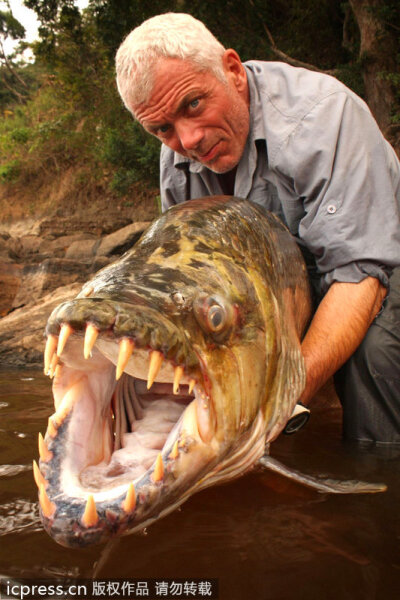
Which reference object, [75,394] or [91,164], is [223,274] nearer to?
[75,394]

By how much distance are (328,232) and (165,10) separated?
857 cm

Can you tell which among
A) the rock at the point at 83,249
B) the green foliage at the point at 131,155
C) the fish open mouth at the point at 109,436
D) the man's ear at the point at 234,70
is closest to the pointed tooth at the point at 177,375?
the fish open mouth at the point at 109,436

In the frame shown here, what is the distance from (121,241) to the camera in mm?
9148

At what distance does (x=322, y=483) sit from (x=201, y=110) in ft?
5.78

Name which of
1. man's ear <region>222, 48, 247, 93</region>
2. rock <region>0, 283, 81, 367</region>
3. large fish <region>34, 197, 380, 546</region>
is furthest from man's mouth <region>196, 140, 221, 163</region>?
rock <region>0, 283, 81, 367</region>

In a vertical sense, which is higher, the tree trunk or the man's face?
the tree trunk

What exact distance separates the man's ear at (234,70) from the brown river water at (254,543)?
1.86 m

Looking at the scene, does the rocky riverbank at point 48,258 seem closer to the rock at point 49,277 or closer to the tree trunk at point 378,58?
the rock at point 49,277

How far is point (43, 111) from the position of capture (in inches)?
677

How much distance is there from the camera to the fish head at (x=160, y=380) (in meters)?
1.24

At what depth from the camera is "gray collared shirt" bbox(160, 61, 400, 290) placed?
7.52 feet

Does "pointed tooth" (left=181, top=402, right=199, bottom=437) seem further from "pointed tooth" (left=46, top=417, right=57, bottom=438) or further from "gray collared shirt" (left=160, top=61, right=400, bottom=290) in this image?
"gray collared shirt" (left=160, top=61, right=400, bottom=290)

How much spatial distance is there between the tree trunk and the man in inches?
241

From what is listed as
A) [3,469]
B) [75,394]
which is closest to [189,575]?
[75,394]
